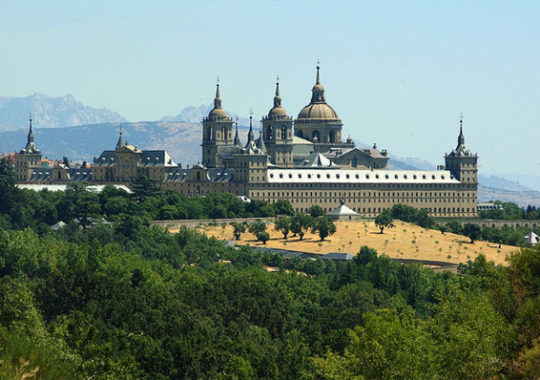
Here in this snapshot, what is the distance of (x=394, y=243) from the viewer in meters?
159

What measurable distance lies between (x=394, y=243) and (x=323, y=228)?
860 centimetres

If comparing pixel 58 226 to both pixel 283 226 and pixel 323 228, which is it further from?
pixel 323 228

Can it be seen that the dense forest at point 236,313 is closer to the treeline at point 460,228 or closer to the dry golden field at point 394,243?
the dry golden field at point 394,243

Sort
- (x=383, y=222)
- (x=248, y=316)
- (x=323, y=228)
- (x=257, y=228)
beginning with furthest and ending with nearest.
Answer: (x=383, y=222)
(x=323, y=228)
(x=257, y=228)
(x=248, y=316)

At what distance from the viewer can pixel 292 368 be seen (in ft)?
226

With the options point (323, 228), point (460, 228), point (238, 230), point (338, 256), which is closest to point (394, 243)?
point (323, 228)

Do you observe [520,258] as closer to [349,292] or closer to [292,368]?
[292,368]

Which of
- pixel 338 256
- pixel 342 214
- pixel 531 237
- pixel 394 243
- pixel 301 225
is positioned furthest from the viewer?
pixel 342 214

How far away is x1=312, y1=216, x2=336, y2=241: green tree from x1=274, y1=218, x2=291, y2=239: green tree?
3.17 m

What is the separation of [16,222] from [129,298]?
69.9m

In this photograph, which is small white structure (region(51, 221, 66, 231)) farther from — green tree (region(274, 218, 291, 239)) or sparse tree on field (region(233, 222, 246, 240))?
green tree (region(274, 218, 291, 239))

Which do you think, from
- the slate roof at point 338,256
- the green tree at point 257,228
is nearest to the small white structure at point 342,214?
the green tree at point 257,228

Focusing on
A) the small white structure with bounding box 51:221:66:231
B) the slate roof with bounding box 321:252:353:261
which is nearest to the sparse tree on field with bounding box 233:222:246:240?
the slate roof with bounding box 321:252:353:261

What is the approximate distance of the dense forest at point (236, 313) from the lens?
56.1 meters
